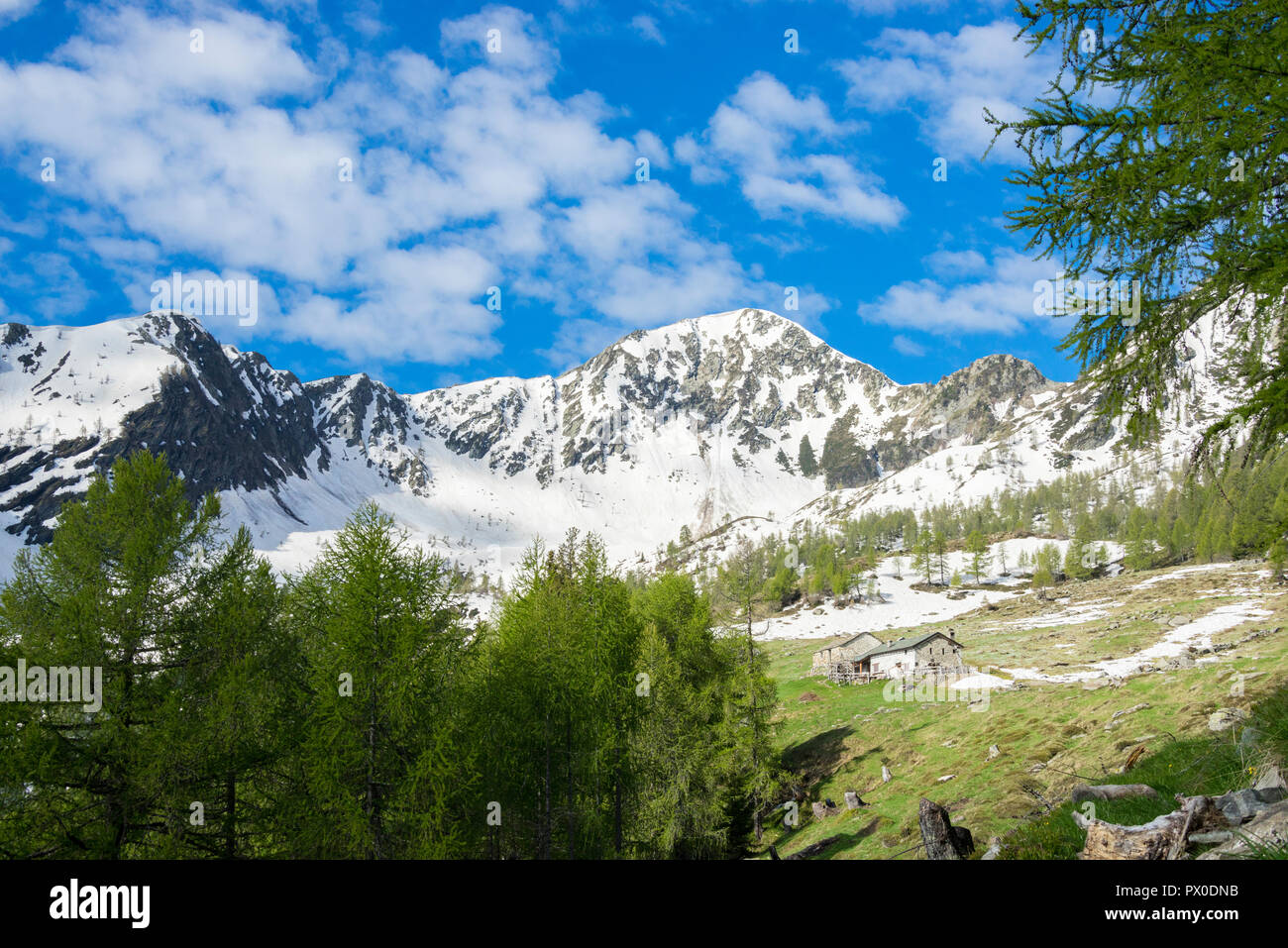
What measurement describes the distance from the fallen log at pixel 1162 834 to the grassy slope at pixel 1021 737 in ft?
4.81

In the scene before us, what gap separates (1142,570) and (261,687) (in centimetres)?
13830

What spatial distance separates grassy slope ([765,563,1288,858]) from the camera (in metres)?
15.0

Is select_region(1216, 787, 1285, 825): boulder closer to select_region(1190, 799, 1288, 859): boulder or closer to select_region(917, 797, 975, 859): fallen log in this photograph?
select_region(1190, 799, 1288, 859): boulder

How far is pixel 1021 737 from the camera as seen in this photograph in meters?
28.3

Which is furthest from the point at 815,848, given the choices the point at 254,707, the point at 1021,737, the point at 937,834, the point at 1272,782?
the point at 254,707

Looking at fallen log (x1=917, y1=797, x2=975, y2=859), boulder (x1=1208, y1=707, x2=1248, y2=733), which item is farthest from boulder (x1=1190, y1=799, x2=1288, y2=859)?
fallen log (x1=917, y1=797, x2=975, y2=859)

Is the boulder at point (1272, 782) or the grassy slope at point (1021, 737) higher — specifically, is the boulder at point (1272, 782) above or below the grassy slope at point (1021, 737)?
above

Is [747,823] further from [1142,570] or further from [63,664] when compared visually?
[1142,570]

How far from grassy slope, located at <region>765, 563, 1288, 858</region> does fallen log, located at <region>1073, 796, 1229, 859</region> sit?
1465 mm

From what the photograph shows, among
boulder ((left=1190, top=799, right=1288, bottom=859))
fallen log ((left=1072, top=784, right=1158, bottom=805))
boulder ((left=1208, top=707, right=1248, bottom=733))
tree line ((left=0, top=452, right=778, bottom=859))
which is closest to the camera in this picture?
boulder ((left=1190, top=799, right=1288, bottom=859))

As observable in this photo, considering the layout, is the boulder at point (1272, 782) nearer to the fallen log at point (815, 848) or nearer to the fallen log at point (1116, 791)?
the fallen log at point (1116, 791)

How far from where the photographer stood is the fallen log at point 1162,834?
7562 millimetres

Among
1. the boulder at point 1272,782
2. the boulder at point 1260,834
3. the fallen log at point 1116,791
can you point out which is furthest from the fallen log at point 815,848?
the boulder at point 1260,834

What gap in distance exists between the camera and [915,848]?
2042 cm
